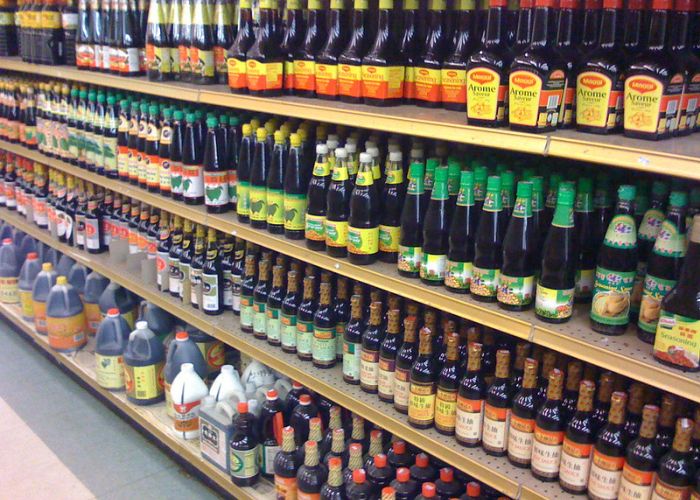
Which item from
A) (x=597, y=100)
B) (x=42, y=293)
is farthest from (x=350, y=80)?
(x=42, y=293)

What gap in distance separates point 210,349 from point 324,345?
0.89 metres

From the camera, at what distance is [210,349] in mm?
3117

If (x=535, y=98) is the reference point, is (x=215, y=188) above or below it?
below

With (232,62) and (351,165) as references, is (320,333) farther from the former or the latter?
(232,62)

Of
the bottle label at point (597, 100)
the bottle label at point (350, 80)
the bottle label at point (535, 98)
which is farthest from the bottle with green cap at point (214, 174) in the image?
the bottle label at point (597, 100)

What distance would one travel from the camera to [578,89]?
1568mm

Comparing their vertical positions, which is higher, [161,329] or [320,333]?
[320,333]

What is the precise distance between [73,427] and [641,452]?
252 cm

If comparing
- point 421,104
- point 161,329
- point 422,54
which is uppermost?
point 422,54

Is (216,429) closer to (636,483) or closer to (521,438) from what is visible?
(521,438)

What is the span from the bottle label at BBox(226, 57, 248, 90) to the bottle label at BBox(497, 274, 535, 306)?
1.17 metres

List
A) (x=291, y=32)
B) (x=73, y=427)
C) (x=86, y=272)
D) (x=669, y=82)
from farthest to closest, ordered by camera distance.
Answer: (x=86, y=272)
(x=73, y=427)
(x=291, y=32)
(x=669, y=82)

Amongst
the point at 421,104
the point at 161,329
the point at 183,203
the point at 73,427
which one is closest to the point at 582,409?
the point at 421,104

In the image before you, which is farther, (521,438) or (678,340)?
(521,438)
